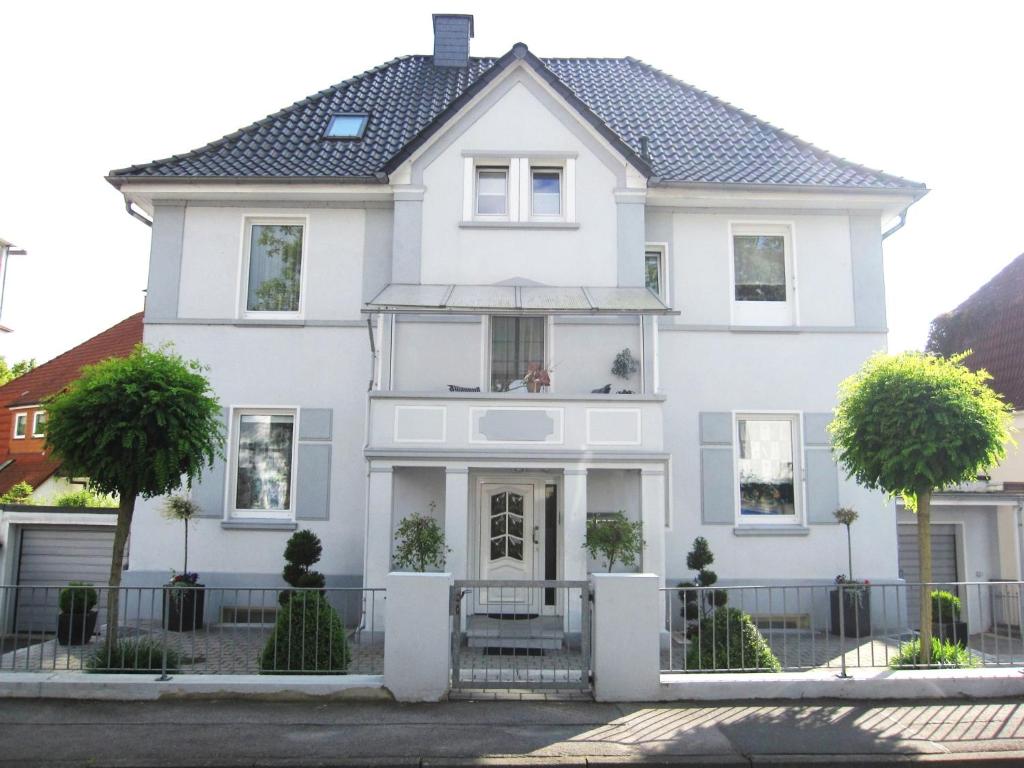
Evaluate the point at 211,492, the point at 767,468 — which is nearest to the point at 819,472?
the point at 767,468

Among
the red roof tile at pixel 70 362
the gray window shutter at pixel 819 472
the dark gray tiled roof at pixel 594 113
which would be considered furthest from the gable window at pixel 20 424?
the gray window shutter at pixel 819 472

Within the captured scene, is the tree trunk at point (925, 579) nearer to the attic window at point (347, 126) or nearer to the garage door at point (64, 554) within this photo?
the attic window at point (347, 126)

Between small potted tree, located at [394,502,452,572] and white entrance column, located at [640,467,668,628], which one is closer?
small potted tree, located at [394,502,452,572]

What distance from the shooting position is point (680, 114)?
55.9 ft

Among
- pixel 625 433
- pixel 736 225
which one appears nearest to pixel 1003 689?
pixel 625 433

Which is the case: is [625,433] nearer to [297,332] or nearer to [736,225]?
[736,225]

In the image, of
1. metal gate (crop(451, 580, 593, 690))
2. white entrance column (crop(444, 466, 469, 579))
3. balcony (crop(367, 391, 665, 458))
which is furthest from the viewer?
balcony (crop(367, 391, 665, 458))

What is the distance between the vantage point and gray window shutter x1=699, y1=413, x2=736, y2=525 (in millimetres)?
13984

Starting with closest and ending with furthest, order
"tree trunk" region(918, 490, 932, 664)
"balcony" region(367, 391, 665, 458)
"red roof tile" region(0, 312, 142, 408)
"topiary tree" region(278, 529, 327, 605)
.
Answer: "tree trunk" region(918, 490, 932, 664) < "balcony" region(367, 391, 665, 458) < "topiary tree" region(278, 529, 327, 605) < "red roof tile" region(0, 312, 142, 408)

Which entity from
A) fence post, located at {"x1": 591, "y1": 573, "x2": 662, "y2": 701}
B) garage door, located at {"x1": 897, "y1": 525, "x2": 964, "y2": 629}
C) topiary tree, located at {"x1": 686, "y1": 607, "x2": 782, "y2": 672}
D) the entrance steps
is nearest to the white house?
the entrance steps

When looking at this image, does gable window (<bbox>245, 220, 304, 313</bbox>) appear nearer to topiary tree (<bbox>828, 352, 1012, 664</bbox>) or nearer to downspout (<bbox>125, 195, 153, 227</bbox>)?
downspout (<bbox>125, 195, 153, 227</bbox>)

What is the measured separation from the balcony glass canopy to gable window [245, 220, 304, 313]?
2.24m

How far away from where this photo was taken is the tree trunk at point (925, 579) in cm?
906

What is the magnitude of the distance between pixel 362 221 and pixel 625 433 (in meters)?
6.05
